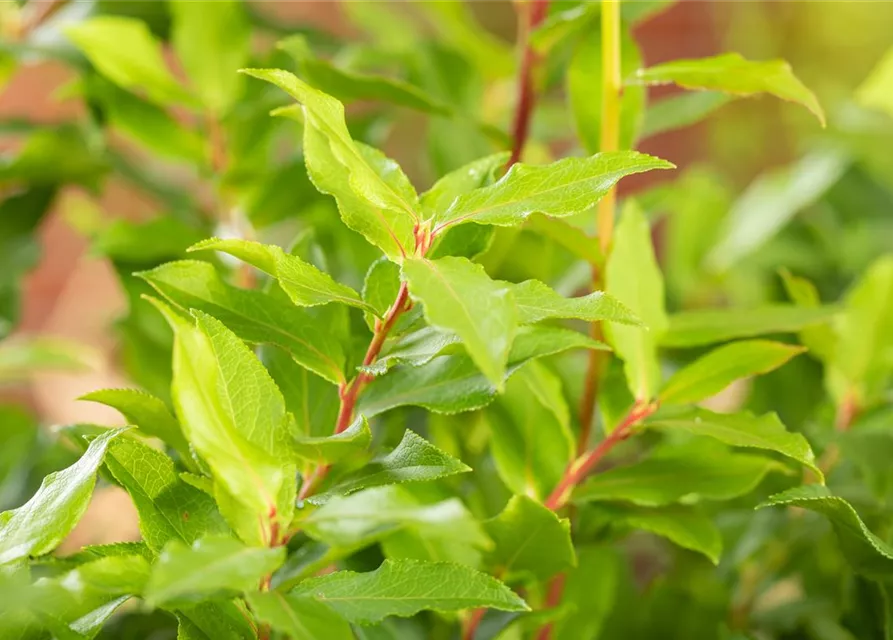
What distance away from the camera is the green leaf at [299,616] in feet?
0.83

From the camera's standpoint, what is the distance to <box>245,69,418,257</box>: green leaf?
0.91ft

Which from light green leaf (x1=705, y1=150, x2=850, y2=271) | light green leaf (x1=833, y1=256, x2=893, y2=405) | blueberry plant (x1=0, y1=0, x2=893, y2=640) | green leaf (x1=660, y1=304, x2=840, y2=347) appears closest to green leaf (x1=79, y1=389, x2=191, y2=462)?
blueberry plant (x1=0, y1=0, x2=893, y2=640)

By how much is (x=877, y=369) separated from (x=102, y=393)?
0.42m

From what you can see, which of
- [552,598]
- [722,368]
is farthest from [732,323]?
[552,598]

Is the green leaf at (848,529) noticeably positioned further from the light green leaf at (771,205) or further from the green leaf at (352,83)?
the light green leaf at (771,205)

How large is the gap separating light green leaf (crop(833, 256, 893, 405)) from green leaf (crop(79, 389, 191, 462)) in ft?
1.25

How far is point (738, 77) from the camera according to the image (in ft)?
1.21

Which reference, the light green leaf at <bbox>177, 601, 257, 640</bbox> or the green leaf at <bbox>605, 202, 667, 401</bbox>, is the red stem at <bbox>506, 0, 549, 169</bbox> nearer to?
the green leaf at <bbox>605, 202, 667, 401</bbox>

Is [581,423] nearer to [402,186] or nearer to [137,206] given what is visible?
[402,186]

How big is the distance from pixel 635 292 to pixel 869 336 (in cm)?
21

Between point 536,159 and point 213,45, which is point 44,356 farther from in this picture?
point 536,159

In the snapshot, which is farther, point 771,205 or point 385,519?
point 771,205

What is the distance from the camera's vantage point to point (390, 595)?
0.94 feet

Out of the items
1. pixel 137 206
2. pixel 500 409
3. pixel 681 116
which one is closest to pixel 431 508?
pixel 500 409
